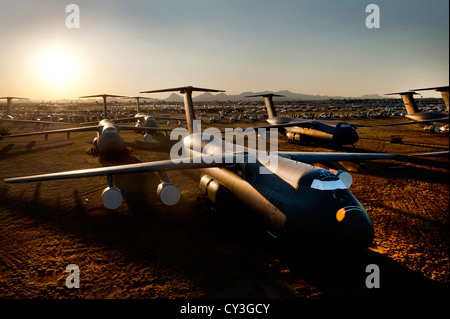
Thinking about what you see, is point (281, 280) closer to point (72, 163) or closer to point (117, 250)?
point (117, 250)

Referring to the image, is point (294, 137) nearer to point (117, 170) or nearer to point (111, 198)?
point (117, 170)

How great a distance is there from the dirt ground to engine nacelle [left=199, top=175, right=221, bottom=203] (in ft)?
3.97

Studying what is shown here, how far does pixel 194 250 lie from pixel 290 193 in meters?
5.52

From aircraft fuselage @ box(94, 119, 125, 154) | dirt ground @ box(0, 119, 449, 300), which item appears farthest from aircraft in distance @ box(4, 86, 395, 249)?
aircraft fuselage @ box(94, 119, 125, 154)

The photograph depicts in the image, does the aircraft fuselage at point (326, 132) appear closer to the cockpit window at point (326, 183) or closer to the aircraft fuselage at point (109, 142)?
the cockpit window at point (326, 183)

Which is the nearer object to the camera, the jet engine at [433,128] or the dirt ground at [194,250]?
the dirt ground at [194,250]

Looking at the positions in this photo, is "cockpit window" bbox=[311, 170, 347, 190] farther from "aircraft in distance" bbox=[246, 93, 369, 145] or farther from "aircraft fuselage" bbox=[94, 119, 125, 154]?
"aircraft in distance" bbox=[246, 93, 369, 145]

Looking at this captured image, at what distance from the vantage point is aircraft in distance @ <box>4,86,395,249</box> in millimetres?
9883

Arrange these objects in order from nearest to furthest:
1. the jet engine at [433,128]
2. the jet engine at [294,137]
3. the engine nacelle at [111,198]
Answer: the engine nacelle at [111,198]
the jet engine at [294,137]
the jet engine at [433,128]

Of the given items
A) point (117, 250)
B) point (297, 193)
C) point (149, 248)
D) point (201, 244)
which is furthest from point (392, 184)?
point (117, 250)

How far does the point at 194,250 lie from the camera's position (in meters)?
12.5

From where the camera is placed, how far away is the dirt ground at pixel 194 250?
996 centimetres

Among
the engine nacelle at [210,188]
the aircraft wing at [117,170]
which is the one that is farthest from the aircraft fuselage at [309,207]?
the aircraft wing at [117,170]

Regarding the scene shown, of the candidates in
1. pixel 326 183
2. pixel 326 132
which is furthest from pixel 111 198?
pixel 326 132
